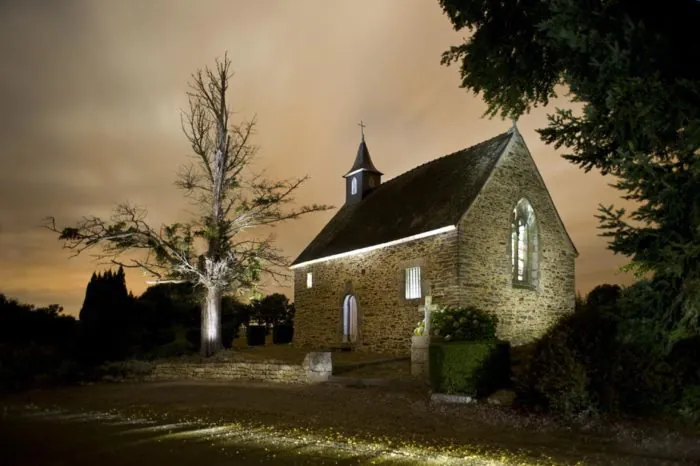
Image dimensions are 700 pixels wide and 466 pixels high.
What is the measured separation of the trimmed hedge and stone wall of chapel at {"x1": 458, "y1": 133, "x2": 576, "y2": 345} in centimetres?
620

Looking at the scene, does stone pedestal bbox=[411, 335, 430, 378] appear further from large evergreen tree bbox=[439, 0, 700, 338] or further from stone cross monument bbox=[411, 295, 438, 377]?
large evergreen tree bbox=[439, 0, 700, 338]

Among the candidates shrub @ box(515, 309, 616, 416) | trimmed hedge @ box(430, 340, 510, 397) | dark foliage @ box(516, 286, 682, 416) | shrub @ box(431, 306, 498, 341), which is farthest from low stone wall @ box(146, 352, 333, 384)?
dark foliage @ box(516, 286, 682, 416)

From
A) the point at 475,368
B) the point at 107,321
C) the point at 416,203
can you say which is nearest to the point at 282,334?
the point at 107,321

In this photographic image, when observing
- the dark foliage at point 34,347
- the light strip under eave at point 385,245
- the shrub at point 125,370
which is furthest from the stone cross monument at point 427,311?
the dark foliage at point 34,347

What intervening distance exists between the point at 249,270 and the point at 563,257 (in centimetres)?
1212

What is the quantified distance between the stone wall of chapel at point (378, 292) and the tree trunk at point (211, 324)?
4920mm

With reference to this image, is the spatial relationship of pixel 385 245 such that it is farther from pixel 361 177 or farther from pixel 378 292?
pixel 361 177

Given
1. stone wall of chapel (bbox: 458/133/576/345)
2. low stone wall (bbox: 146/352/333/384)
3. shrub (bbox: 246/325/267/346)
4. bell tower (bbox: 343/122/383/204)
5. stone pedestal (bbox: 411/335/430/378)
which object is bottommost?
shrub (bbox: 246/325/267/346)

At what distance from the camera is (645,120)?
778 cm

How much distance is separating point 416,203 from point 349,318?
559 cm

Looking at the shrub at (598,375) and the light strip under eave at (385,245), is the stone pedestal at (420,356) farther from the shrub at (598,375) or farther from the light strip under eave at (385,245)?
the light strip under eave at (385,245)

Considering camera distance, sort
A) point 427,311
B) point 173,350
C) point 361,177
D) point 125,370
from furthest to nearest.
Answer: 1. point 361,177
2. point 173,350
3. point 125,370
4. point 427,311

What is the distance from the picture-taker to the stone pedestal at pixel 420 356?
44.6ft

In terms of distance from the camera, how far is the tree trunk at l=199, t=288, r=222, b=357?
20234mm
